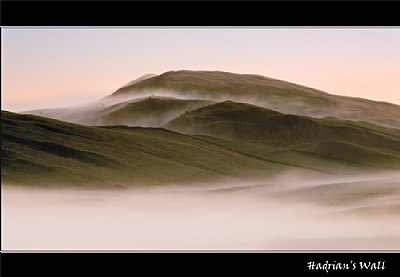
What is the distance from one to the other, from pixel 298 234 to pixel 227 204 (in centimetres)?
194

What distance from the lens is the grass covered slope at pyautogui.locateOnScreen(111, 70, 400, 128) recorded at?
1855cm

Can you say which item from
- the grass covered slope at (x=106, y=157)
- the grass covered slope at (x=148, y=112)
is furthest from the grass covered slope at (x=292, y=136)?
the grass covered slope at (x=106, y=157)

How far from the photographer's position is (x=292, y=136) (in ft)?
63.7

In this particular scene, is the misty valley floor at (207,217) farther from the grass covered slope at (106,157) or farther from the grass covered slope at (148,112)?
the grass covered slope at (148,112)

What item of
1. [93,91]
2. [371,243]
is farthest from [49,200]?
[371,243]

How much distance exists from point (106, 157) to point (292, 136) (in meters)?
5.38

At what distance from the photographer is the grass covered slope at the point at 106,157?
1712 cm

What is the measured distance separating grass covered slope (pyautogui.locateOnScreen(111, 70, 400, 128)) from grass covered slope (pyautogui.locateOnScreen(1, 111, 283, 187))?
1.35 meters

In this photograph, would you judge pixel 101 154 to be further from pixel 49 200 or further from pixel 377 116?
pixel 377 116

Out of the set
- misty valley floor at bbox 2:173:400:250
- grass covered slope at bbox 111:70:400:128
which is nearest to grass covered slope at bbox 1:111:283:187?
misty valley floor at bbox 2:173:400:250

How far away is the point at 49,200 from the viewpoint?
1650 centimetres

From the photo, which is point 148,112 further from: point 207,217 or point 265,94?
point 207,217

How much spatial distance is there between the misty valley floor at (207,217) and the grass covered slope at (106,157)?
0.41 m

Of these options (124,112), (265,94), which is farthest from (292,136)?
(124,112)
